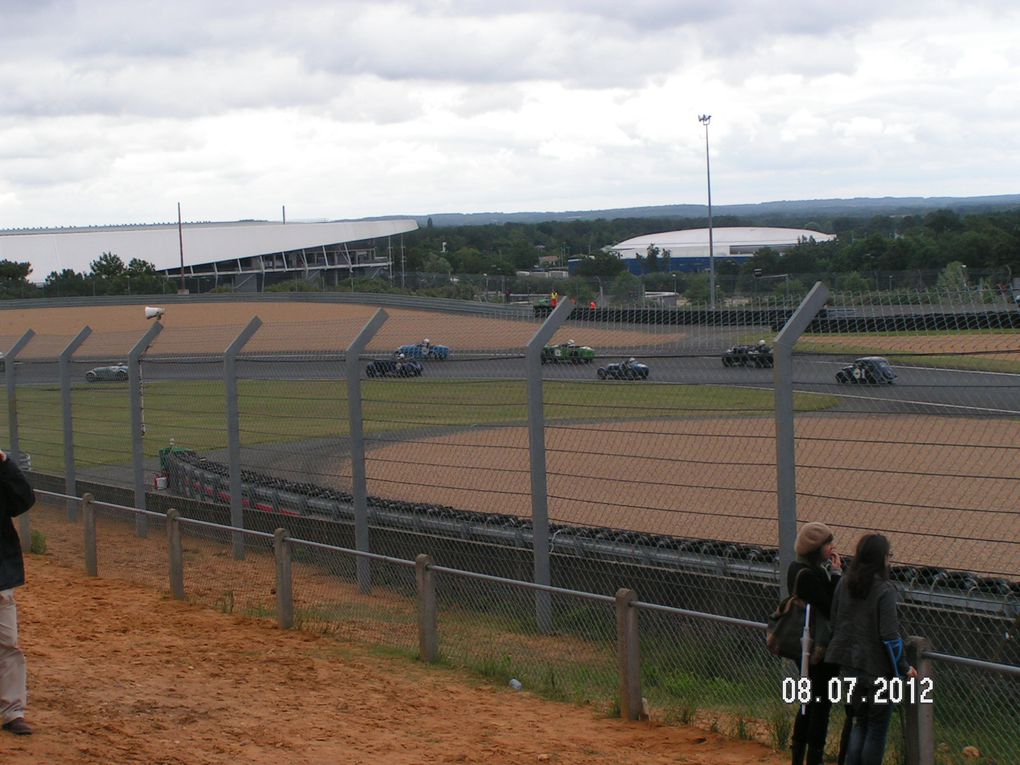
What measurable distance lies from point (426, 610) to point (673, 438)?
27.7ft

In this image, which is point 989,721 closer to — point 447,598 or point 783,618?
point 783,618

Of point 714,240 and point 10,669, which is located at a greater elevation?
point 714,240

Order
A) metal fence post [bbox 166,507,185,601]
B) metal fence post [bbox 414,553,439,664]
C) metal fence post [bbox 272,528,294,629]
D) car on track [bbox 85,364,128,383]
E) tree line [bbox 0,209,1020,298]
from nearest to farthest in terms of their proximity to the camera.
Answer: metal fence post [bbox 414,553,439,664]
metal fence post [bbox 272,528,294,629]
metal fence post [bbox 166,507,185,601]
car on track [bbox 85,364,128,383]
tree line [bbox 0,209,1020,298]

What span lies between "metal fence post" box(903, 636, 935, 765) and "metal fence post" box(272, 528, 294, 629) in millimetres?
4697

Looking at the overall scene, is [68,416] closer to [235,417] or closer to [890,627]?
[235,417]

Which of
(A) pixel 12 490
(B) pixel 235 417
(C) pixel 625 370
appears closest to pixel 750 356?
(C) pixel 625 370

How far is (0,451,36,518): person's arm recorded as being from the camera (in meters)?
6.11

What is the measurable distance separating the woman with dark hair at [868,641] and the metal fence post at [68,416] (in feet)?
35.4

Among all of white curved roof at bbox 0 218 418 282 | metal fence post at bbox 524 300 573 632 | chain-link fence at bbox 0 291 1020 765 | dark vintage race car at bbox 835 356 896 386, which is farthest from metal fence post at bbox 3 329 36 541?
white curved roof at bbox 0 218 418 282

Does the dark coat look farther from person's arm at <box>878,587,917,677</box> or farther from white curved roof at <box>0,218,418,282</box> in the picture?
white curved roof at <box>0,218,418,282</box>

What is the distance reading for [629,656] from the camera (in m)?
6.32

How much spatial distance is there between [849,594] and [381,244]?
99.9m

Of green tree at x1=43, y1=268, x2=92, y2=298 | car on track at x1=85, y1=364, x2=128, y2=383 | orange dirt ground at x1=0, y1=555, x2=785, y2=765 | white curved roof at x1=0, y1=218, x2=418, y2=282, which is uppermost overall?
white curved roof at x1=0, y1=218, x2=418, y2=282

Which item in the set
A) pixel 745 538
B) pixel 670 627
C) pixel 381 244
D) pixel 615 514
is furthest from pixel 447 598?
pixel 381 244
